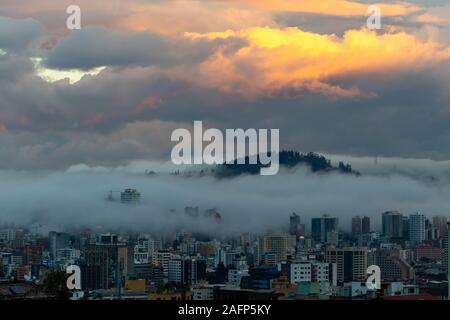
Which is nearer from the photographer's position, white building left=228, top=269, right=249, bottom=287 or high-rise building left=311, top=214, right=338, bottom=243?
white building left=228, top=269, right=249, bottom=287

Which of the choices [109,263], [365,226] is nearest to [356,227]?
[365,226]

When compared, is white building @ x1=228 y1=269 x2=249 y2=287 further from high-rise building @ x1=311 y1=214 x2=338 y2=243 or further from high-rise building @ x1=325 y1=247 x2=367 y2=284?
high-rise building @ x1=311 y1=214 x2=338 y2=243

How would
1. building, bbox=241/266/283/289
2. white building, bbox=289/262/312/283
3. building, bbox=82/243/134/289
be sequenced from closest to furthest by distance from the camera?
1. building, bbox=241/266/283/289
2. building, bbox=82/243/134/289
3. white building, bbox=289/262/312/283

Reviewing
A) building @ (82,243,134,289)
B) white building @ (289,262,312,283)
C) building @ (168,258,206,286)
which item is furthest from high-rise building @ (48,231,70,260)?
white building @ (289,262,312,283)

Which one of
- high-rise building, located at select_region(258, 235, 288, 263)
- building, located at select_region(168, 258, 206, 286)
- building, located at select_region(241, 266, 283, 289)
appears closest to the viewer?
building, located at select_region(241, 266, 283, 289)

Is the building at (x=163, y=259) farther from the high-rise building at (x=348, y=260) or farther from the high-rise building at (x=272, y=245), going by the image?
the high-rise building at (x=348, y=260)
